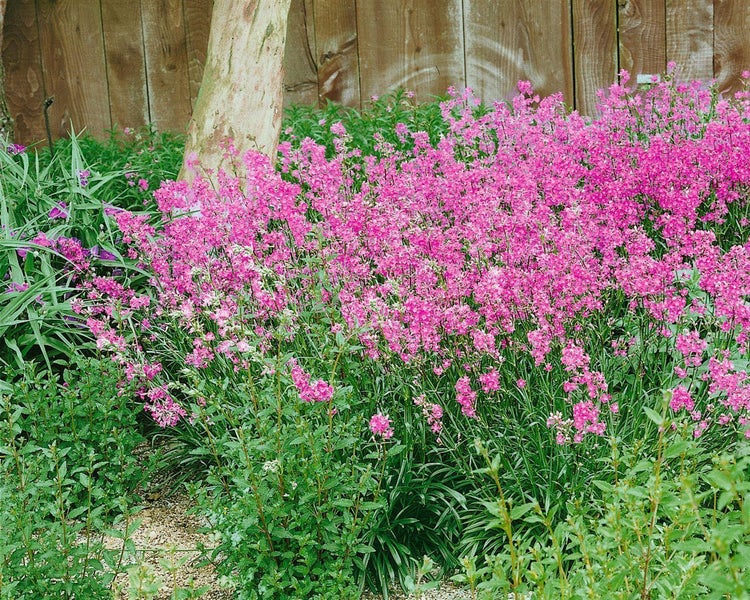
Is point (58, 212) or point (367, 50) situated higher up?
point (367, 50)

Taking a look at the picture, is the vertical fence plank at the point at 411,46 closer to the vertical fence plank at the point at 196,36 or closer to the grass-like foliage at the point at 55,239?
the vertical fence plank at the point at 196,36

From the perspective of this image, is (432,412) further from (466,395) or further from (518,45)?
(518,45)

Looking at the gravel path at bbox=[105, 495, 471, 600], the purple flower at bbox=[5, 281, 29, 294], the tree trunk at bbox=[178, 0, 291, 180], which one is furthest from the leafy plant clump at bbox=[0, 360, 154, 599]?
the tree trunk at bbox=[178, 0, 291, 180]

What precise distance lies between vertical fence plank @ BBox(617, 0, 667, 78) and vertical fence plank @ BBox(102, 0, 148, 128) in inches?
130

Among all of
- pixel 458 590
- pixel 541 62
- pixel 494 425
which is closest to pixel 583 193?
pixel 494 425

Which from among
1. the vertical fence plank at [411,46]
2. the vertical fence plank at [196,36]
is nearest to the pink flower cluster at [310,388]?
the vertical fence plank at [411,46]

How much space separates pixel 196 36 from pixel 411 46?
1.50 m

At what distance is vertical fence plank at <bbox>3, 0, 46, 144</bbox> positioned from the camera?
21.5 feet

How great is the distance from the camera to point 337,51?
6.56 meters

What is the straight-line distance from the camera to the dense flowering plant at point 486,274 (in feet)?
8.93

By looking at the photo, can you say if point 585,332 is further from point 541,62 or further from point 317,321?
point 541,62

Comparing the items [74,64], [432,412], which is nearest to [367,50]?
[74,64]

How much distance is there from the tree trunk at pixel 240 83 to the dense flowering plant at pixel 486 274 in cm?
60

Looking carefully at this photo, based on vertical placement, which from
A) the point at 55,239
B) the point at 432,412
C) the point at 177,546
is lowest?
the point at 177,546
